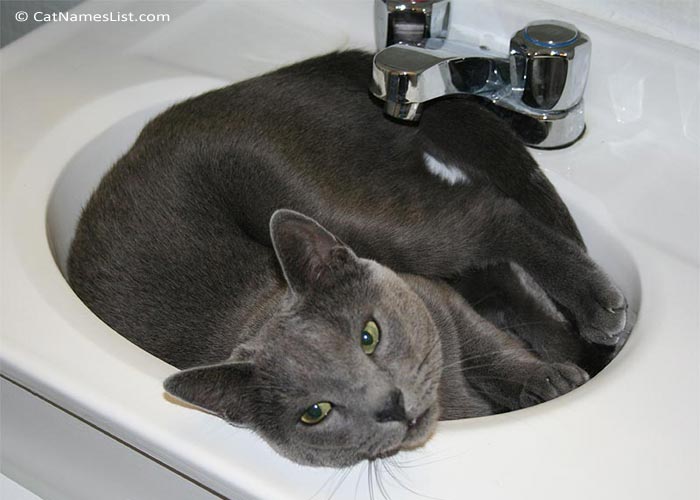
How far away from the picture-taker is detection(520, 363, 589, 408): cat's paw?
40.7 inches

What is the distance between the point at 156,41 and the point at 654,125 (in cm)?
76

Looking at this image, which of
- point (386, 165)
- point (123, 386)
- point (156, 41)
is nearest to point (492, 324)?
point (386, 165)

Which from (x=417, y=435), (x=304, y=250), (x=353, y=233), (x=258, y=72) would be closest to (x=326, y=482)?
(x=417, y=435)

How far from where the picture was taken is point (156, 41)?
4.45 feet

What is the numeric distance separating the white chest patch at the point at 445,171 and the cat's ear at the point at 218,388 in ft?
1.44

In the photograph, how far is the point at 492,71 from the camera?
1.09 metres

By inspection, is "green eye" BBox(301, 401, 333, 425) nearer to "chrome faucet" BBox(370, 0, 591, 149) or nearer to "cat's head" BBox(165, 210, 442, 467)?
"cat's head" BBox(165, 210, 442, 467)

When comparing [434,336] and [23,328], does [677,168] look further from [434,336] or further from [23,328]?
[23,328]

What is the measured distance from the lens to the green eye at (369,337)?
0.99 metres

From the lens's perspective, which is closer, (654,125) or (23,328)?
(23,328)

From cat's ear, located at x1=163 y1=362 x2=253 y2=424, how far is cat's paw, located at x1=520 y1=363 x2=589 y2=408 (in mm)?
348

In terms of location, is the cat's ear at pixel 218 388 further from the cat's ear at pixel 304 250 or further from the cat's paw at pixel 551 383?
the cat's paw at pixel 551 383

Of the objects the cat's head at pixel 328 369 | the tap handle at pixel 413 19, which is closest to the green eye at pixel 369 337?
the cat's head at pixel 328 369

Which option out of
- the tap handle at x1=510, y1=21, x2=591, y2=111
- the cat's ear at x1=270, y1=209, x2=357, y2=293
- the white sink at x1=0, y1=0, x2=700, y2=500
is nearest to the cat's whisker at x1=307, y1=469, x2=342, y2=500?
the white sink at x1=0, y1=0, x2=700, y2=500
